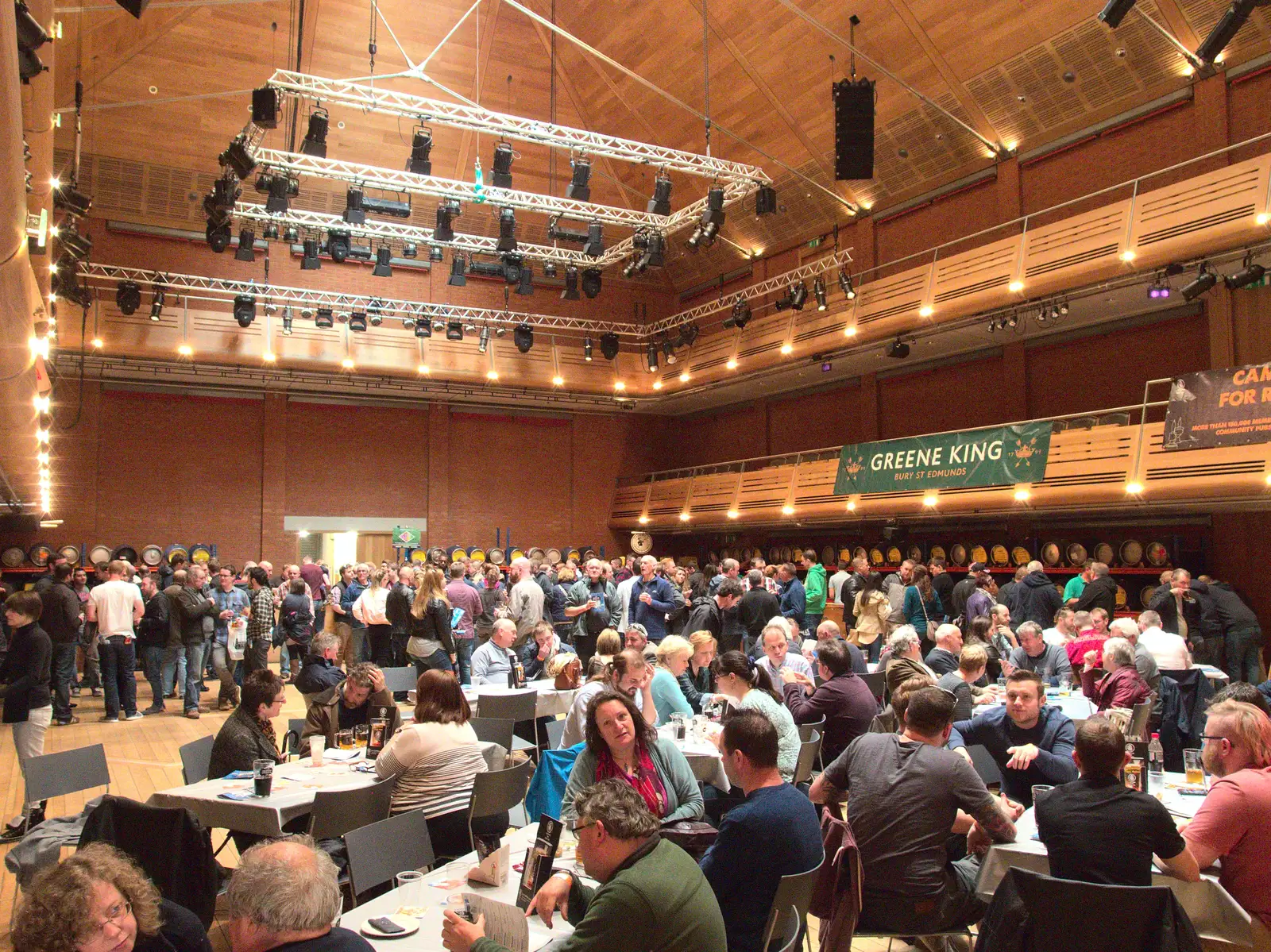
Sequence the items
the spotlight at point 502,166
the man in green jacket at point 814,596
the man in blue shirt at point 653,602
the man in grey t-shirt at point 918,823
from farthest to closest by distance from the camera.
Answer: the man in green jacket at point 814,596 → the spotlight at point 502,166 → the man in blue shirt at point 653,602 → the man in grey t-shirt at point 918,823

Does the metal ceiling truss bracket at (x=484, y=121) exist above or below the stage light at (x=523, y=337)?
above

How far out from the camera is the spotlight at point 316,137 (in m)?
10.3

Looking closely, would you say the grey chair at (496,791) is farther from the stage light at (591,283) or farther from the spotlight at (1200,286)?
the stage light at (591,283)

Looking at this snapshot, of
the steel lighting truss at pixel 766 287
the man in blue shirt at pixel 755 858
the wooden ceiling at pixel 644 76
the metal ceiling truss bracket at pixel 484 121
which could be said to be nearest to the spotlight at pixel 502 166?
the metal ceiling truss bracket at pixel 484 121

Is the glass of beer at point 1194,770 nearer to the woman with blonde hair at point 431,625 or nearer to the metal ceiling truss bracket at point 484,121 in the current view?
the woman with blonde hair at point 431,625

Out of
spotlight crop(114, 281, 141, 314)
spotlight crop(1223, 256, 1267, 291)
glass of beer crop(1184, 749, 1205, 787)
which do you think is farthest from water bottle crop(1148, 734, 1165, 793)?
spotlight crop(114, 281, 141, 314)

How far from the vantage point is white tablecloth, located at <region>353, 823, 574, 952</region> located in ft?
8.98

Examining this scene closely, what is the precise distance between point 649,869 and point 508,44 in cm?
1660

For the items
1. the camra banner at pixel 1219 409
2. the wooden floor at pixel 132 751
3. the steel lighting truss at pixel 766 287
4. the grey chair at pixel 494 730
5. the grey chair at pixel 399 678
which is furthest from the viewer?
the steel lighting truss at pixel 766 287

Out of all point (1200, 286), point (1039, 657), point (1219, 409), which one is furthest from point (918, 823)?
point (1200, 286)

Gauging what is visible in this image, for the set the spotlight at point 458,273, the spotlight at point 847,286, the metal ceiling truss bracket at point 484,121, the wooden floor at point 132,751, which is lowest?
the wooden floor at point 132,751

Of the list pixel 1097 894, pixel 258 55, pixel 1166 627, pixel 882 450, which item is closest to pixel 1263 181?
pixel 1166 627

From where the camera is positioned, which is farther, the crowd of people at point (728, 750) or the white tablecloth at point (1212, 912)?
the white tablecloth at point (1212, 912)

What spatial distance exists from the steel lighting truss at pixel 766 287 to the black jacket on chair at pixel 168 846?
13213mm
